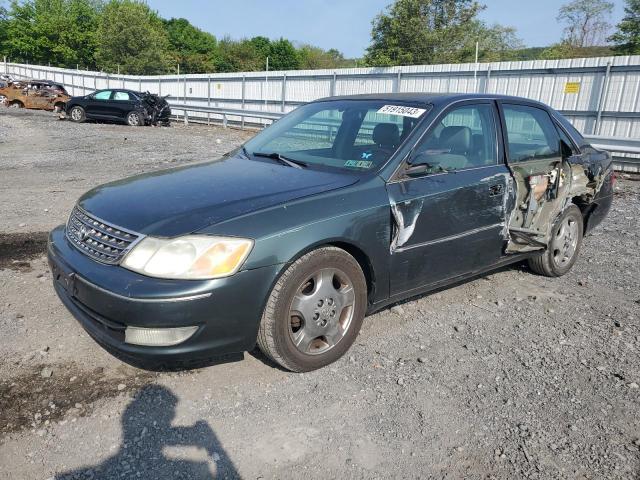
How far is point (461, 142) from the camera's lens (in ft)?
12.6

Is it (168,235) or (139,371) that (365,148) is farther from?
(139,371)

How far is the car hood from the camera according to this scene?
2783 mm

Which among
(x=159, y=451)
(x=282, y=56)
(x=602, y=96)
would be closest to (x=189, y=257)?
(x=159, y=451)

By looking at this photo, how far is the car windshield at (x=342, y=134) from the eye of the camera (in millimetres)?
3551

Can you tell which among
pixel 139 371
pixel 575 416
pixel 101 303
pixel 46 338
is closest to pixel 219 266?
pixel 101 303

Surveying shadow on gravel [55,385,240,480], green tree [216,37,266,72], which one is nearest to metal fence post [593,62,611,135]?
shadow on gravel [55,385,240,480]

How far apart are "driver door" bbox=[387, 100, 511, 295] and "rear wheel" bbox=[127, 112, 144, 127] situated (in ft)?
64.9

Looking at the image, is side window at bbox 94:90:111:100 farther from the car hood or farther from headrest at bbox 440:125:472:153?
headrest at bbox 440:125:472:153

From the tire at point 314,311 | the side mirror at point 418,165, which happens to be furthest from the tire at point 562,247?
the tire at point 314,311

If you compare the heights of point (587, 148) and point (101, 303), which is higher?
point (587, 148)

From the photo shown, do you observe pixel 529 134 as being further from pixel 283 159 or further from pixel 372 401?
pixel 372 401

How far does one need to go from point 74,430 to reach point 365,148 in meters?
2.47

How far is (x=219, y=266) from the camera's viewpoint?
2627 millimetres

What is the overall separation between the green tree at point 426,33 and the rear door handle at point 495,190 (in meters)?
33.2
